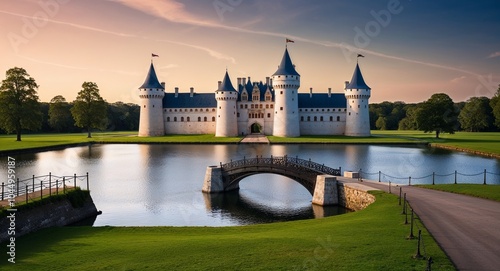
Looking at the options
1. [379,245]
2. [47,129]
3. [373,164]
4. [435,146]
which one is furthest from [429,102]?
[47,129]

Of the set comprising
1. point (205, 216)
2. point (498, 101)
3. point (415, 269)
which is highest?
point (498, 101)

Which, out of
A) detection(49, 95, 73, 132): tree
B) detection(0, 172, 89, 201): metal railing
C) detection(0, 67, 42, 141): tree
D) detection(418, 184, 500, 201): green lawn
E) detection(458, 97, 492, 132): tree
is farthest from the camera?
detection(458, 97, 492, 132): tree

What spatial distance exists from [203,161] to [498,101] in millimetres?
61799

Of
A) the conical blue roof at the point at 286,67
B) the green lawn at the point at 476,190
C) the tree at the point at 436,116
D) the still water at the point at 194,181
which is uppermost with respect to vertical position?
the conical blue roof at the point at 286,67

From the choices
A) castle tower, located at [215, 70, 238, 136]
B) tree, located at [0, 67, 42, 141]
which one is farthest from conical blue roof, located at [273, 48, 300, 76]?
tree, located at [0, 67, 42, 141]

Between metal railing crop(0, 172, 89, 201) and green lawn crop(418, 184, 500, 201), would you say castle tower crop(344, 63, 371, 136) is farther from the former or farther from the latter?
metal railing crop(0, 172, 89, 201)

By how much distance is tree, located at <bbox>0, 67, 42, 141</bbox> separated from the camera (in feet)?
233

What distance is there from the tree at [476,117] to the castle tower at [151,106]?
85.6 meters

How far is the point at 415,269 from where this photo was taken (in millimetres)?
11156

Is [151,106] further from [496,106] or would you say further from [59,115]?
[496,106]

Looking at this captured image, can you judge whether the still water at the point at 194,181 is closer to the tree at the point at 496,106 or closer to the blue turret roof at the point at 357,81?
the tree at the point at 496,106

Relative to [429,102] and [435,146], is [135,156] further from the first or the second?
[429,102]

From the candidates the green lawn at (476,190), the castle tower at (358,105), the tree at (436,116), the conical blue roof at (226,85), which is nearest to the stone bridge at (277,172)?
the green lawn at (476,190)

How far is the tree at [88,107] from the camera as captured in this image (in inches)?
3403
